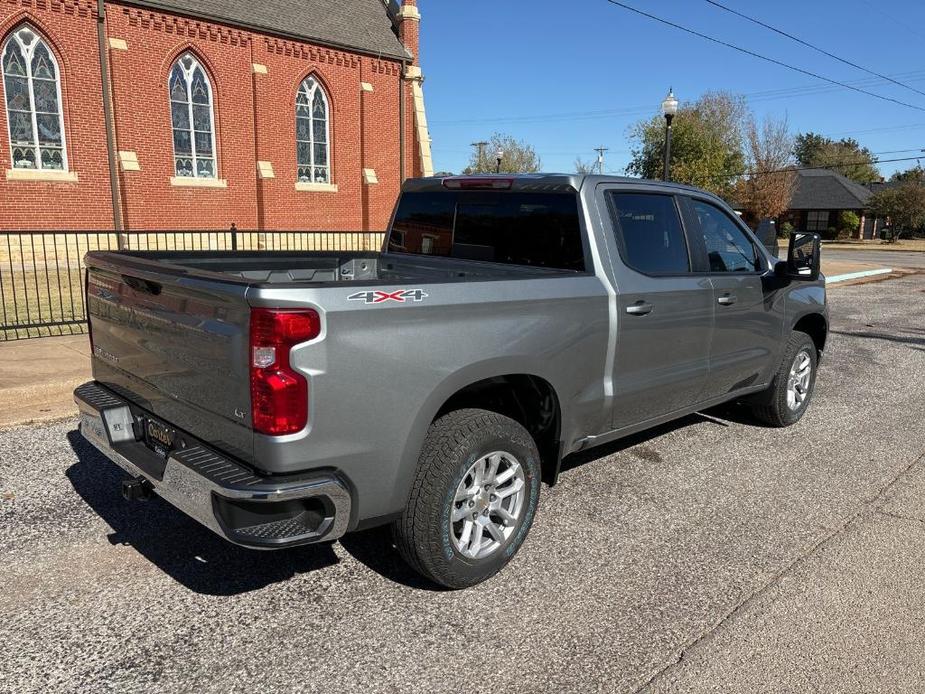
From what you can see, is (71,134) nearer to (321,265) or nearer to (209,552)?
(321,265)

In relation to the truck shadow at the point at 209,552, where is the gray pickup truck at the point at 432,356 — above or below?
above

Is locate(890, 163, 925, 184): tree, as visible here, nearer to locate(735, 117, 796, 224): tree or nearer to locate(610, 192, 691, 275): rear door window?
locate(735, 117, 796, 224): tree

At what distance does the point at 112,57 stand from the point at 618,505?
20.2 m

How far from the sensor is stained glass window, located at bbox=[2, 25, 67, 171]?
60.2 ft

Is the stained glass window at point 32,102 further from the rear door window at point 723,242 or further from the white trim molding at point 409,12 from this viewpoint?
the rear door window at point 723,242

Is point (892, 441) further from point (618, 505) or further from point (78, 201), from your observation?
point (78, 201)

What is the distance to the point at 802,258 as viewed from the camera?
5.22 m

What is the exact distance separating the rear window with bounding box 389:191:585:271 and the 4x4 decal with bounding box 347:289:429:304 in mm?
1334

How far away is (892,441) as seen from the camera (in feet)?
19.0

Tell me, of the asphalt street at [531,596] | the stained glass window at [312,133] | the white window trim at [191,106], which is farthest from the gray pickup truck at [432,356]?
the stained glass window at [312,133]

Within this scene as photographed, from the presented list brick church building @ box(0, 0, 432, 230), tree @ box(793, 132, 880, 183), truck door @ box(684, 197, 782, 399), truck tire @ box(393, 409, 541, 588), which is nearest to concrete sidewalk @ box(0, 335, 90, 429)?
A: truck tire @ box(393, 409, 541, 588)

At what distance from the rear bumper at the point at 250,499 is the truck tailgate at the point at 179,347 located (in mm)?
98

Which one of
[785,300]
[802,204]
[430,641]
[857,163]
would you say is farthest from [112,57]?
[857,163]

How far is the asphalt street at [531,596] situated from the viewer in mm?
2783
